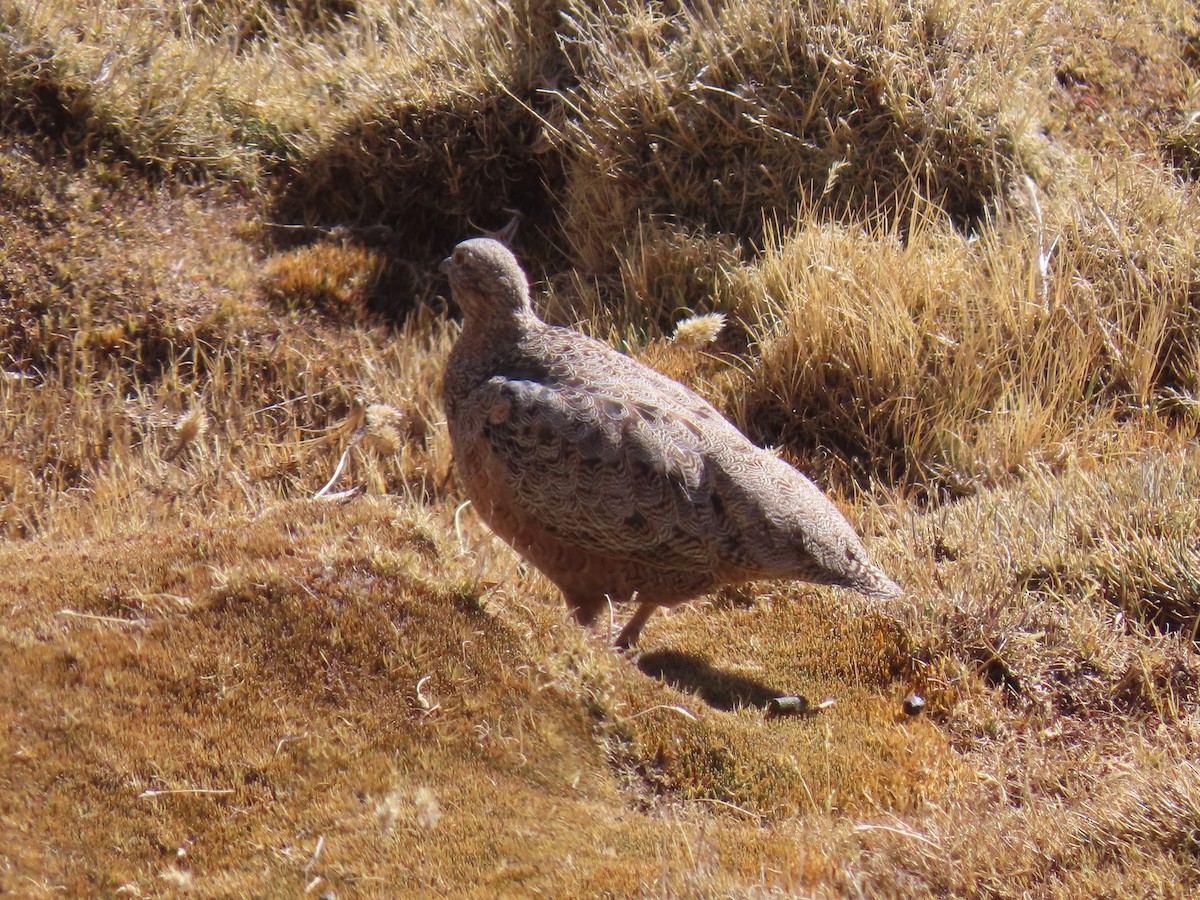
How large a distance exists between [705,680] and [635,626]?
0.55 m

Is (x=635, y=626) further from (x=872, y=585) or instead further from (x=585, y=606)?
(x=872, y=585)

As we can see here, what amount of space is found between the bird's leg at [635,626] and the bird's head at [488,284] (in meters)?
1.58

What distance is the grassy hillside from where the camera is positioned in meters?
3.62

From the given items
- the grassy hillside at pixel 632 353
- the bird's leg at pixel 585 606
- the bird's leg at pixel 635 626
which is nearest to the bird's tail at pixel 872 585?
the grassy hillside at pixel 632 353

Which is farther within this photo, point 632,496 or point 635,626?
point 635,626

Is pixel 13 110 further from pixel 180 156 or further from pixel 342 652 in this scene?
pixel 342 652

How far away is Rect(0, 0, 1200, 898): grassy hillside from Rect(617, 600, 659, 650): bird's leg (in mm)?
111

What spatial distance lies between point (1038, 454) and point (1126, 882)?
335 centimetres

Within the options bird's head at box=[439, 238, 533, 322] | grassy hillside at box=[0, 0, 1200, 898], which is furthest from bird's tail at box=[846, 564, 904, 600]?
bird's head at box=[439, 238, 533, 322]

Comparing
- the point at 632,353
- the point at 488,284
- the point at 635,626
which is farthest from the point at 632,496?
the point at 632,353

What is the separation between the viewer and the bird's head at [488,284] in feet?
19.1

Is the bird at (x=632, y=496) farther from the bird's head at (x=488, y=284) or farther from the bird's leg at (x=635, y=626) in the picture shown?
the bird's head at (x=488, y=284)

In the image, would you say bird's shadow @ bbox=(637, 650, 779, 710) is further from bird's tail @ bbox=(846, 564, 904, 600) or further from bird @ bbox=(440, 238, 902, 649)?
bird's tail @ bbox=(846, 564, 904, 600)

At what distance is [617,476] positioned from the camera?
200 inches
